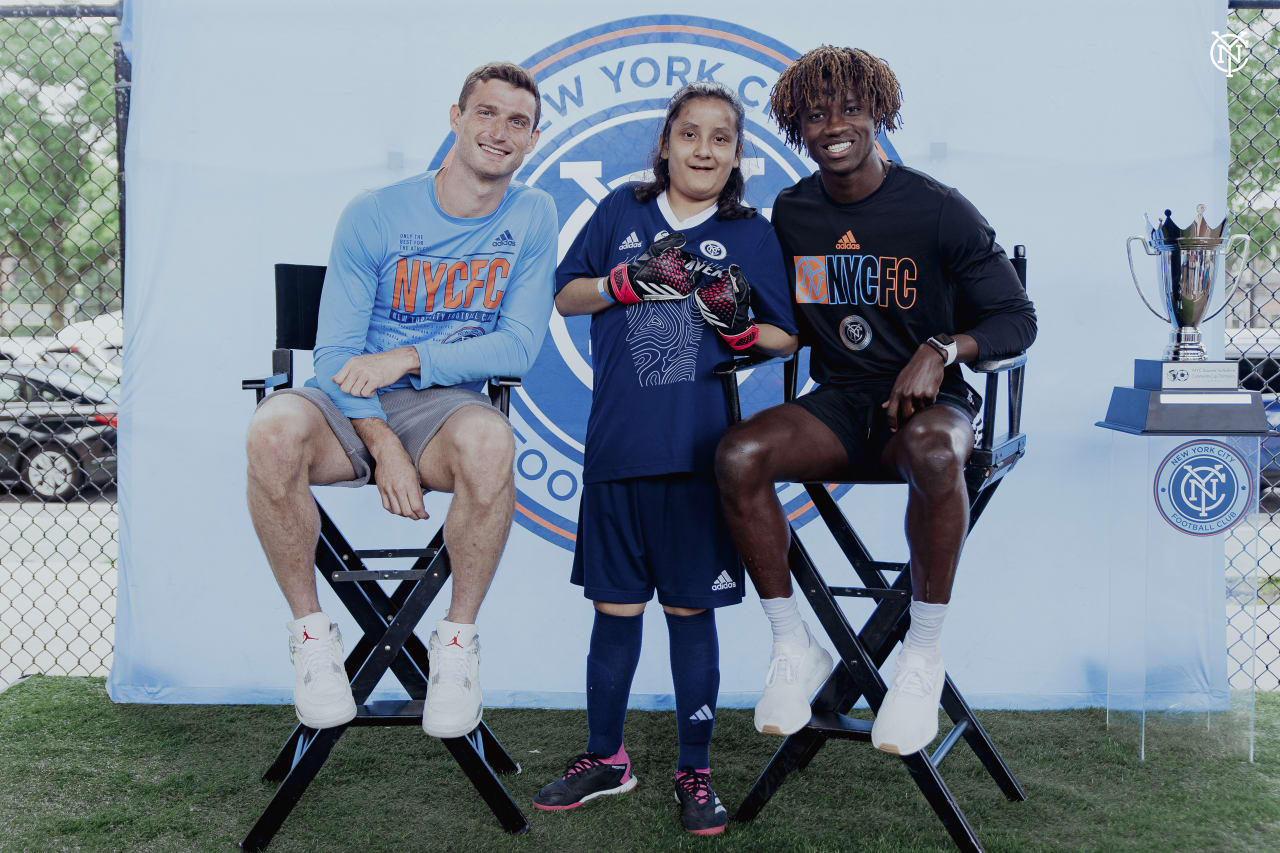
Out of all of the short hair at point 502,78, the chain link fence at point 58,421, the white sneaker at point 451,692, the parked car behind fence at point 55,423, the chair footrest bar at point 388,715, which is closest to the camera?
the white sneaker at point 451,692

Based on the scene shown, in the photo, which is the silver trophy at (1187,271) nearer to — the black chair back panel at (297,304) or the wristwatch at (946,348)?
the wristwatch at (946,348)

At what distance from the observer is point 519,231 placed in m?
2.24

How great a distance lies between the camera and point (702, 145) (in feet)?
6.75

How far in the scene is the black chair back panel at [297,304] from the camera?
228 centimetres

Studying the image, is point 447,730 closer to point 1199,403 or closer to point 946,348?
point 946,348

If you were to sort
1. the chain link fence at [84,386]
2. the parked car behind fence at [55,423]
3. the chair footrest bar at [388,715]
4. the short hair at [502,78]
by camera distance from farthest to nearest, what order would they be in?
1. the parked car behind fence at [55,423]
2. the chain link fence at [84,386]
3. the short hair at [502,78]
4. the chair footrest bar at [388,715]

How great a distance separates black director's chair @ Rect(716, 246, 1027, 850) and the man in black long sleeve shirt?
0.19 feet

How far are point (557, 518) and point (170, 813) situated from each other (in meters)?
1.25

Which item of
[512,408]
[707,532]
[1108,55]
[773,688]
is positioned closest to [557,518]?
[512,408]

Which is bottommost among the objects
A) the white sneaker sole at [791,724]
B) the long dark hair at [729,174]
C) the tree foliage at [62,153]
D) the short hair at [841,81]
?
the white sneaker sole at [791,724]

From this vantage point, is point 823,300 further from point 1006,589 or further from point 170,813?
point 170,813

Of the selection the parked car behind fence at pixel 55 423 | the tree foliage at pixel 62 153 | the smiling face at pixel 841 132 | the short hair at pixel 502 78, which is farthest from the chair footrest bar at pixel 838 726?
the tree foliage at pixel 62 153

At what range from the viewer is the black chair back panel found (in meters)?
2.28

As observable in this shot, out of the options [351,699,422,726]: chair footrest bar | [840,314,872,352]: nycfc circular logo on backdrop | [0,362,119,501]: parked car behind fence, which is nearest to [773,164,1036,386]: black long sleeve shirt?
[840,314,872,352]: nycfc circular logo on backdrop
